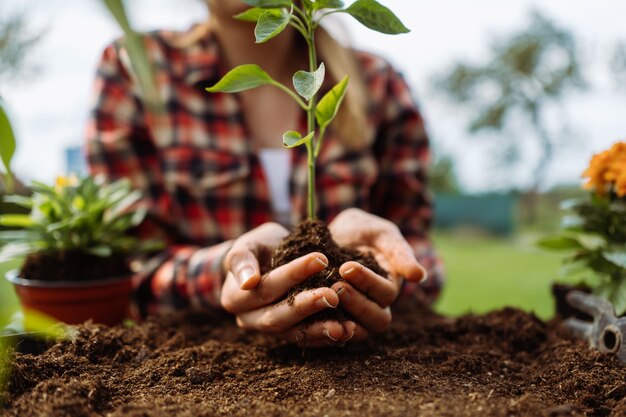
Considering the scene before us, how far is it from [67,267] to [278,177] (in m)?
0.79

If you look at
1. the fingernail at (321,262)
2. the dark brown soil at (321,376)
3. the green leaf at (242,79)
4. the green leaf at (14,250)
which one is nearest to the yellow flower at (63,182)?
the green leaf at (14,250)

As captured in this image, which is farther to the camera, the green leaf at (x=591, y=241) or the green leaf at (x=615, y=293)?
the green leaf at (x=591, y=241)

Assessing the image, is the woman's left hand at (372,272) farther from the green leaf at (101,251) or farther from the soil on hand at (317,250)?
the green leaf at (101,251)

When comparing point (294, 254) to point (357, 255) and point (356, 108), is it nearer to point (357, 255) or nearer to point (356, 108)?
point (357, 255)

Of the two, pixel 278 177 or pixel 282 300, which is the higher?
pixel 278 177

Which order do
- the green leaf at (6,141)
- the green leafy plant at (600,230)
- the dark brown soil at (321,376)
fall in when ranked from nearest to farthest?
the green leaf at (6,141) < the dark brown soil at (321,376) < the green leafy plant at (600,230)

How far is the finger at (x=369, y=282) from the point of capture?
0.77 metres

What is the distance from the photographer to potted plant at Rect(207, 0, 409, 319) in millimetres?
730

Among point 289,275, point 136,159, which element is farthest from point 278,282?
point 136,159

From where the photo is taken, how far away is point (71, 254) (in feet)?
3.98

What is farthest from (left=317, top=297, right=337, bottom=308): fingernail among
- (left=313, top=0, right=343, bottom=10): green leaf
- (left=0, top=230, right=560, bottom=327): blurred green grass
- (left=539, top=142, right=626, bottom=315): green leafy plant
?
(left=0, top=230, right=560, bottom=327): blurred green grass

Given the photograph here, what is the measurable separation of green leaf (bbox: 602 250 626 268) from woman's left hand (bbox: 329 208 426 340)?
1.29 feet

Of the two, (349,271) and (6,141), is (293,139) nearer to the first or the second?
(349,271)

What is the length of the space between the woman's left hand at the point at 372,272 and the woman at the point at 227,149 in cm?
53
